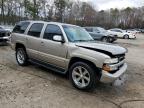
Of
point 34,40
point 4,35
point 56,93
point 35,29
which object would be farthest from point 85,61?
point 4,35

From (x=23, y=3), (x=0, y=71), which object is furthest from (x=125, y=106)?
(x=23, y=3)

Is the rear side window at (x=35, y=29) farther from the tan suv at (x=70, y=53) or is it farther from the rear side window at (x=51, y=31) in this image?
the rear side window at (x=51, y=31)

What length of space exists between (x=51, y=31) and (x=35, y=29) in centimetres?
92

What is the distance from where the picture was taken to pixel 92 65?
5.46 metres

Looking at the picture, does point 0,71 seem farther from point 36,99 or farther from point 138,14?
point 138,14

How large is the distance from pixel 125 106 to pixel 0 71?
176 inches

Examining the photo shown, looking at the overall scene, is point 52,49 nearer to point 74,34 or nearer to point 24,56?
point 74,34

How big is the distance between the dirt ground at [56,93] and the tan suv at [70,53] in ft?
1.23

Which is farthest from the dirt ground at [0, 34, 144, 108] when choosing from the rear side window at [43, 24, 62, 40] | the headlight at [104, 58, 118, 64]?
the rear side window at [43, 24, 62, 40]

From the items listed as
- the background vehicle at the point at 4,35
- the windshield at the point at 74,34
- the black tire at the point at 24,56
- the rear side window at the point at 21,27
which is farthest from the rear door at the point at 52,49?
the background vehicle at the point at 4,35

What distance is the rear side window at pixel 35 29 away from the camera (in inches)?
282

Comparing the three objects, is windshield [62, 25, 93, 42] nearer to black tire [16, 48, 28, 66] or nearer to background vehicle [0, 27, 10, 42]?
black tire [16, 48, 28, 66]

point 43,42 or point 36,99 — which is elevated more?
point 43,42

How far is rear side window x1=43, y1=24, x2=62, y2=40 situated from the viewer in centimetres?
650
